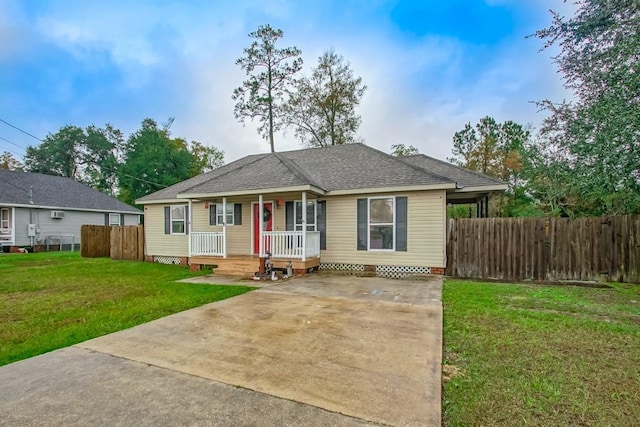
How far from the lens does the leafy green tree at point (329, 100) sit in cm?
2322

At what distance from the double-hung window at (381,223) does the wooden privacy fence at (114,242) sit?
1059 cm

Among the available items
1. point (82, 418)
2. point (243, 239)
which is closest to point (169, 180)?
point (243, 239)

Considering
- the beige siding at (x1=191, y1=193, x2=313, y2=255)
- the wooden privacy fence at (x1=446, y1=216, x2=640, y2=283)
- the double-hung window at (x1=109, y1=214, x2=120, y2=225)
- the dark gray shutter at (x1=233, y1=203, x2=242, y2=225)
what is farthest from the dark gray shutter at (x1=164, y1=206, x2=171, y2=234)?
the double-hung window at (x1=109, y1=214, x2=120, y2=225)

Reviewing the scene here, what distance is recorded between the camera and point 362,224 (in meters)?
10.1

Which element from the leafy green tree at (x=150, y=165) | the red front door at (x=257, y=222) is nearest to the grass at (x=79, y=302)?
the red front door at (x=257, y=222)

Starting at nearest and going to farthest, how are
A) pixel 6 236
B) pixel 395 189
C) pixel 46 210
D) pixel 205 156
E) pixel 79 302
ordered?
1. pixel 79 302
2. pixel 395 189
3. pixel 6 236
4. pixel 46 210
5. pixel 205 156

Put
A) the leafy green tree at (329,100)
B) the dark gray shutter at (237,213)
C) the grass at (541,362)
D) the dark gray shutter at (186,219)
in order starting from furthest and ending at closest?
the leafy green tree at (329,100), the dark gray shutter at (186,219), the dark gray shutter at (237,213), the grass at (541,362)

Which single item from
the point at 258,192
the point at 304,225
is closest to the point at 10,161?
the point at 258,192

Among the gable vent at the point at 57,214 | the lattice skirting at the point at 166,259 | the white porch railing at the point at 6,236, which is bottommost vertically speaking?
the lattice skirting at the point at 166,259

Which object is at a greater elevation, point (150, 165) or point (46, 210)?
point (150, 165)

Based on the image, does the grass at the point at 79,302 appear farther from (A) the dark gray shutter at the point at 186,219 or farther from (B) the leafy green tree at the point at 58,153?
(B) the leafy green tree at the point at 58,153

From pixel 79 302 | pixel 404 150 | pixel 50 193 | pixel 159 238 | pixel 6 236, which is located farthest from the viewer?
pixel 404 150

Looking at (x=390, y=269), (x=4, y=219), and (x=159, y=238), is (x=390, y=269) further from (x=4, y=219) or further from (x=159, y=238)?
(x=4, y=219)

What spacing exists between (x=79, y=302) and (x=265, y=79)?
1979 cm
